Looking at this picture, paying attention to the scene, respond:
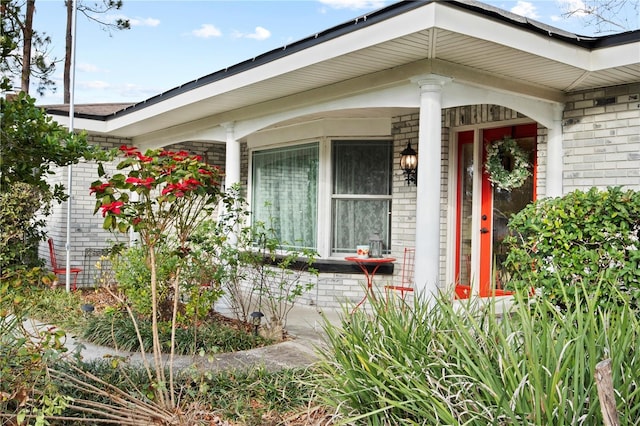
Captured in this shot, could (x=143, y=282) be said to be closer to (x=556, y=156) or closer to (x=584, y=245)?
(x=584, y=245)

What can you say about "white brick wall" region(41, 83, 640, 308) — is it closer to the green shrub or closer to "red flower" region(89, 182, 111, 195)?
the green shrub

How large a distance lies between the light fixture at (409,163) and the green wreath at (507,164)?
85 cm

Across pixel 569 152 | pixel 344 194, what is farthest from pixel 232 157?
pixel 569 152

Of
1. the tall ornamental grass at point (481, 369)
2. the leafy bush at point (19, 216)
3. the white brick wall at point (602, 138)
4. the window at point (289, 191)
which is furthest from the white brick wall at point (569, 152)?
the tall ornamental grass at point (481, 369)

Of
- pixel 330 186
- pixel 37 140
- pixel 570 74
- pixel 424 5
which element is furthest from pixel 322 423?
pixel 330 186

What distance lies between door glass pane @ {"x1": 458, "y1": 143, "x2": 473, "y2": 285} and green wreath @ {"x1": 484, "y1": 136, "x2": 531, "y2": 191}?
0.37m

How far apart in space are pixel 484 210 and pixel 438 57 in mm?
2491

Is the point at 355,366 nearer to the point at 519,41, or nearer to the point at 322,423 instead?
the point at 322,423

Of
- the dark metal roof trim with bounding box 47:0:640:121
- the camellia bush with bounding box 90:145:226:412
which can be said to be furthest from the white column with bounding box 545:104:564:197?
the camellia bush with bounding box 90:145:226:412

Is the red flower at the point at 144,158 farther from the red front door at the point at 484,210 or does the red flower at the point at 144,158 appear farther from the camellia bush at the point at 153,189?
the red front door at the point at 484,210

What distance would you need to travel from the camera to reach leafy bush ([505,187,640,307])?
3.99 m

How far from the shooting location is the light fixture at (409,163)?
23.7 feet

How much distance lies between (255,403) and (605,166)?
4267 mm

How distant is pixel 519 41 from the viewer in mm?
4840
